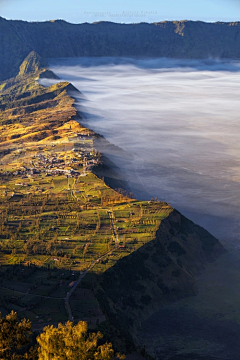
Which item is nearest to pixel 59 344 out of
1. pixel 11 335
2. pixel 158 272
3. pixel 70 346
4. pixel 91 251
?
pixel 70 346

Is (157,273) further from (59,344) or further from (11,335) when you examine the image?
(11,335)

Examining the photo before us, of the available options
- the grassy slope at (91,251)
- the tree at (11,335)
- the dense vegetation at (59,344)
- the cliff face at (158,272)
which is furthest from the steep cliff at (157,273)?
the dense vegetation at (59,344)

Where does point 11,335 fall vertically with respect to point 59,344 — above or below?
above

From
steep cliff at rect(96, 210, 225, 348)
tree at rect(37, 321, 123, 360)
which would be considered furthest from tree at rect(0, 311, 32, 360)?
steep cliff at rect(96, 210, 225, 348)

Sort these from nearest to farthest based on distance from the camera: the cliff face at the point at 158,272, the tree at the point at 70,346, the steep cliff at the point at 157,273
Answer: the tree at the point at 70,346 → the steep cliff at the point at 157,273 → the cliff face at the point at 158,272

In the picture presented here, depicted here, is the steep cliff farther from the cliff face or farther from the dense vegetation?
the dense vegetation

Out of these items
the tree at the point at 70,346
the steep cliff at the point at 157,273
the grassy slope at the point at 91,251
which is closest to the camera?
the tree at the point at 70,346

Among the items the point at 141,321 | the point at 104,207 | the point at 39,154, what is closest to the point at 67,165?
the point at 39,154

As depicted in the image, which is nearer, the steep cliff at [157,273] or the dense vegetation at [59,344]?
the dense vegetation at [59,344]

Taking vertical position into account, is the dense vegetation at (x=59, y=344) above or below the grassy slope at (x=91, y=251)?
above

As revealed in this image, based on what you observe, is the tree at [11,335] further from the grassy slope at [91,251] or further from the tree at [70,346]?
the grassy slope at [91,251]
